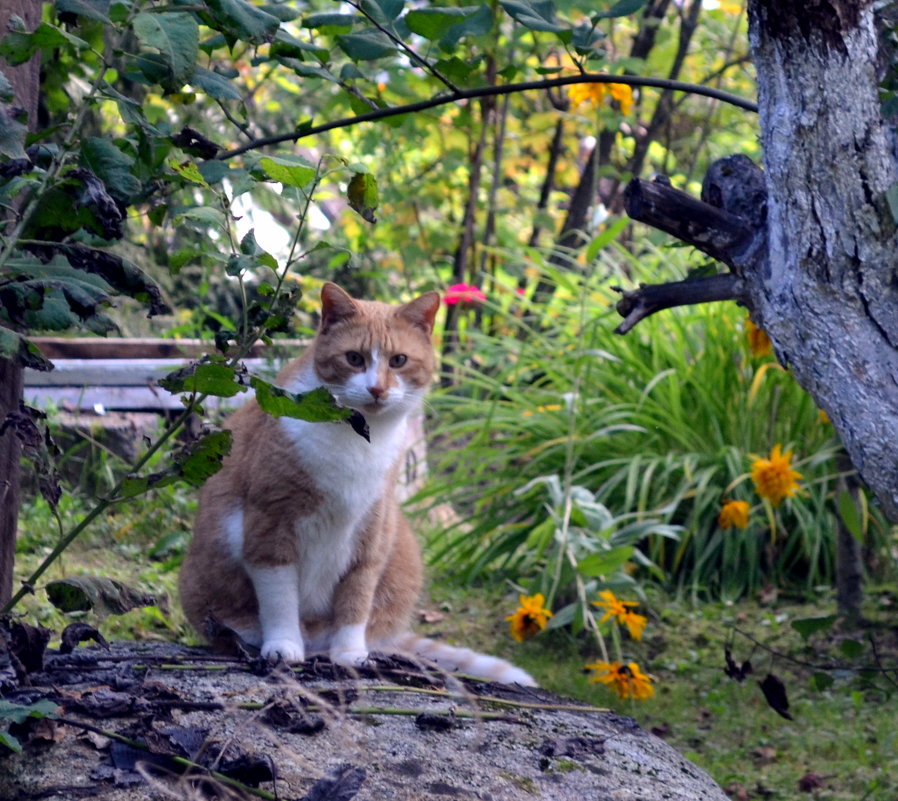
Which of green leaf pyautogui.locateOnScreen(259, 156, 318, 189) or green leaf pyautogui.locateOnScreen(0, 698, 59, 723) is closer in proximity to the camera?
green leaf pyautogui.locateOnScreen(0, 698, 59, 723)

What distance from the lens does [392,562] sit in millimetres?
2855

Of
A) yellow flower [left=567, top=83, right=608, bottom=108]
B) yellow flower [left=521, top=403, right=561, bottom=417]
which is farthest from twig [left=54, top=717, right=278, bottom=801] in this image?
yellow flower [left=521, top=403, right=561, bottom=417]

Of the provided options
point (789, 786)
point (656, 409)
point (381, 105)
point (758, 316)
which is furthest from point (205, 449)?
point (656, 409)

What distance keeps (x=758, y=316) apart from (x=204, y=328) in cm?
349

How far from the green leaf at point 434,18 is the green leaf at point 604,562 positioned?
1.73 meters

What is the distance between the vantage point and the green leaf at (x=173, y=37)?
1498 mm

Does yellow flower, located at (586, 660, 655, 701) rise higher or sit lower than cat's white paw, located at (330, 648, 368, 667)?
lower

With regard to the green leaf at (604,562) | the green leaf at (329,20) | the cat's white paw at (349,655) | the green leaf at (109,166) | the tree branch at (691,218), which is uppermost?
the green leaf at (329,20)

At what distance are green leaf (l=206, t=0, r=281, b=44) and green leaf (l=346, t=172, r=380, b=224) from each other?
0.25m

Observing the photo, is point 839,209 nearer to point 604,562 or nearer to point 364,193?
point 364,193

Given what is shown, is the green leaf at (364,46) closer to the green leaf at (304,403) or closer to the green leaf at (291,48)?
the green leaf at (291,48)

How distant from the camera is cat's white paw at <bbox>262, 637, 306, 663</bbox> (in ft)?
7.90

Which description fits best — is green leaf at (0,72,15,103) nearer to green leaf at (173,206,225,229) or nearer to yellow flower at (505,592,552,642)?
green leaf at (173,206,225,229)

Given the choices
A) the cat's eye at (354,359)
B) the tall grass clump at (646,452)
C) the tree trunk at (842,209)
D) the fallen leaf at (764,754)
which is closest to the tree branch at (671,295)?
the tree trunk at (842,209)
